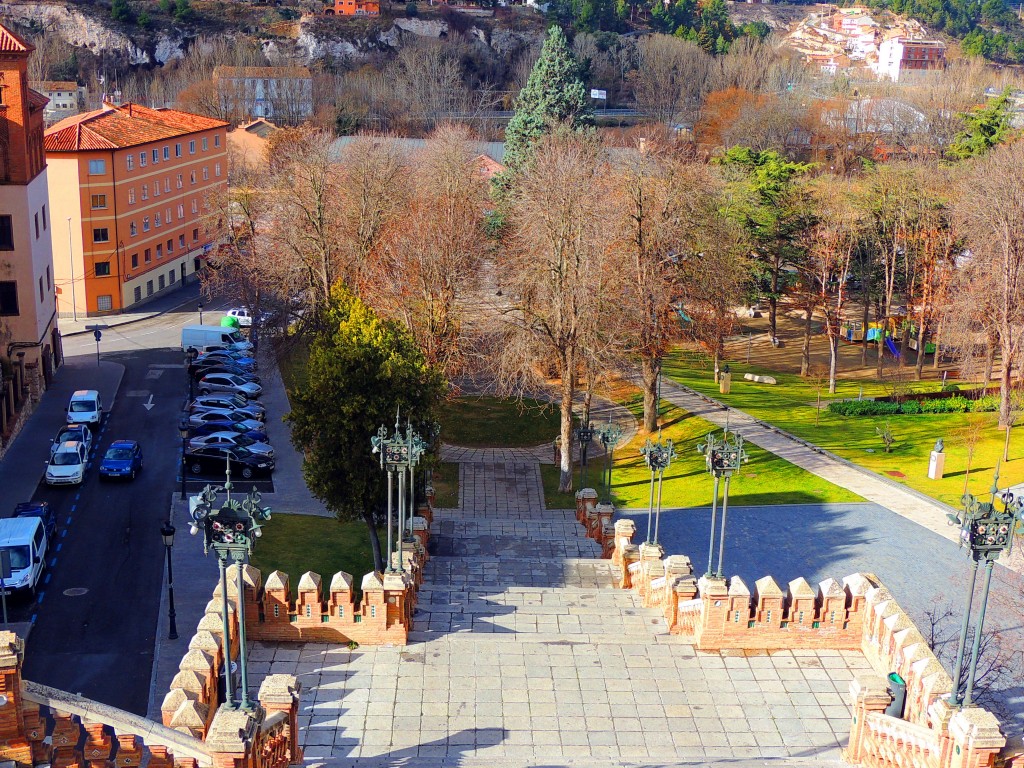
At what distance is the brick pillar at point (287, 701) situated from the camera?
53.1 feet

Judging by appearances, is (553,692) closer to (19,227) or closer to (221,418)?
(221,418)

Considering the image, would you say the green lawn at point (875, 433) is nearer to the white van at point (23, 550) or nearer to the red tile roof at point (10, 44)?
the white van at point (23, 550)

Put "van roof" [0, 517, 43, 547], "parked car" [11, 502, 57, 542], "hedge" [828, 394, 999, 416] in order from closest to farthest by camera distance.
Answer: "van roof" [0, 517, 43, 547] < "parked car" [11, 502, 57, 542] < "hedge" [828, 394, 999, 416]

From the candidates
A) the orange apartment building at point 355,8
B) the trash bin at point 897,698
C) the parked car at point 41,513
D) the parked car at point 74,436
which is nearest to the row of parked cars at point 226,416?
the parked car at point 74,436

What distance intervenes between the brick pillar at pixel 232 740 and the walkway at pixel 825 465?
23496mm

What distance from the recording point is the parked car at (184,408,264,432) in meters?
44.3

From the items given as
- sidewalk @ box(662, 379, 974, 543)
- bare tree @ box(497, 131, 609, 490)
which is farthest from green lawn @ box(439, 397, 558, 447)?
sidewalk @ box(662, 379, 974, 543)

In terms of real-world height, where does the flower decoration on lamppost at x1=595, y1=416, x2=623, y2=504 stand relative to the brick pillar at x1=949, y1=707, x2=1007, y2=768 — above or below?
below

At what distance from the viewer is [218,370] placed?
51.9 m

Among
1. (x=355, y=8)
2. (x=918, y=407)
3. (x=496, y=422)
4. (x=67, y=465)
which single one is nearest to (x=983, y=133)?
(x=918, y=407)

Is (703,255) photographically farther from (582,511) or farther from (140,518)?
(140,518)

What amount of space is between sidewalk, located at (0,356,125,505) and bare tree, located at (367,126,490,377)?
521 inches

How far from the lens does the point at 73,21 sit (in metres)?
153

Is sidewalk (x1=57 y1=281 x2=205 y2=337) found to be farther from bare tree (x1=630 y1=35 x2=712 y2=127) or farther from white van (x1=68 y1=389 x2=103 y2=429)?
bare tree (x1=630 y1=35 x2=712 y2=127)
